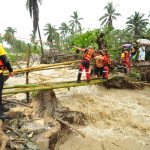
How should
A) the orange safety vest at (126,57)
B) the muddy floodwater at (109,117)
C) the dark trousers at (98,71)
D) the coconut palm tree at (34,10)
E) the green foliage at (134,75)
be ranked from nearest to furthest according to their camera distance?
the muddy floodwater at (109,117) → the dark trousers at (98,71) → the orange safety vest at (126,57) → the green foliage at (134,75) → the coconut palm tree at (34,10)

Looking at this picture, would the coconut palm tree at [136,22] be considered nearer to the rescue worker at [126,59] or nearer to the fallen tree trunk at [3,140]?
the rescue worker at [126,59]

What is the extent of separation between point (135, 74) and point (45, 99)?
6.56 meters

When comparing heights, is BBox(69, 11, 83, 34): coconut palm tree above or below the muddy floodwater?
above

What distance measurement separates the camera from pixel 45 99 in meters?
8.08

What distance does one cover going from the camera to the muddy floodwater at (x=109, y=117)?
719 cm

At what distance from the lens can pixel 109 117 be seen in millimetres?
9086

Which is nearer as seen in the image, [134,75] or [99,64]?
[99,64]

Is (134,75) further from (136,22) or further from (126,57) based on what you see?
(136,22)

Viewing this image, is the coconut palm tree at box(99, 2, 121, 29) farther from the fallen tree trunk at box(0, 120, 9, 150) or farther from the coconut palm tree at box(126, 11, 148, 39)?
the fallen tree trunk at box(0, 120, 9, 150)

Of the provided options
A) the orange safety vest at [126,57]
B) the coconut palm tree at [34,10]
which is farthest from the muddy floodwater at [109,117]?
the coconut palm tree at [34,10]

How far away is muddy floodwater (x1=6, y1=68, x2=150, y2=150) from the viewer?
7191 millimetres

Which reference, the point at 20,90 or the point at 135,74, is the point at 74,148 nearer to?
the point at 20,90

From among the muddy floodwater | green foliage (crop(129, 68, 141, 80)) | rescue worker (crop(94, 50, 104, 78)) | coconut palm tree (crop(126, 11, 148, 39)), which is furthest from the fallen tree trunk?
coconut palm tree (crop(126, 11, 148, 39))

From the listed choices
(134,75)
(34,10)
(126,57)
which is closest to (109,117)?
(126,57)
